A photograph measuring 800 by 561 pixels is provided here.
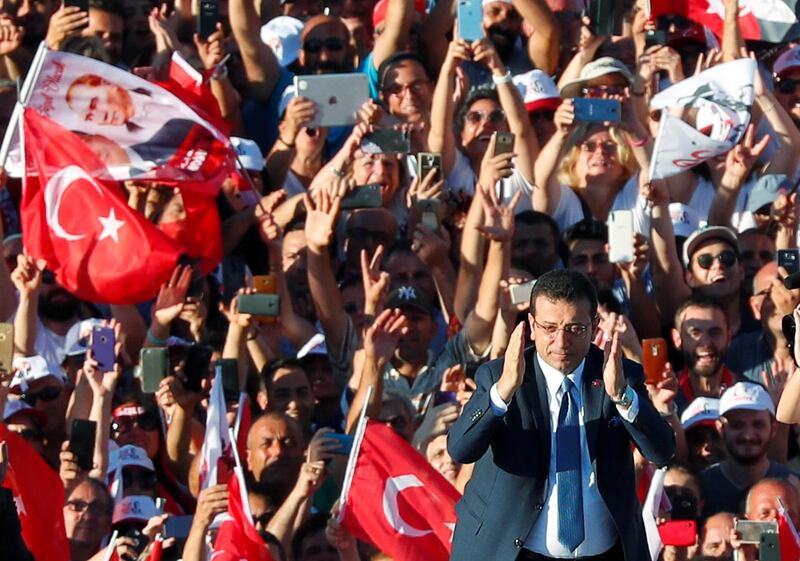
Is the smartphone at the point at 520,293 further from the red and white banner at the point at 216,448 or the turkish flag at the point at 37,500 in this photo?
the turkish flag at the point at 37,500

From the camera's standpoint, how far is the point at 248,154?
39.0 ft

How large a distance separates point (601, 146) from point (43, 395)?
10.4 feet

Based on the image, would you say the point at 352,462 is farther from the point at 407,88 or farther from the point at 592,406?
the point at 407,88

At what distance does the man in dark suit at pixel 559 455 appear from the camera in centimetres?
692

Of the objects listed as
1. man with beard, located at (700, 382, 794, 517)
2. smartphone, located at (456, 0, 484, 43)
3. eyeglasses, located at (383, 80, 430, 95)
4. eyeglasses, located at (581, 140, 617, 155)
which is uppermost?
smartphone, located at (456, 0, 484, 43)

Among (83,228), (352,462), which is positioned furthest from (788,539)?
(83,228)

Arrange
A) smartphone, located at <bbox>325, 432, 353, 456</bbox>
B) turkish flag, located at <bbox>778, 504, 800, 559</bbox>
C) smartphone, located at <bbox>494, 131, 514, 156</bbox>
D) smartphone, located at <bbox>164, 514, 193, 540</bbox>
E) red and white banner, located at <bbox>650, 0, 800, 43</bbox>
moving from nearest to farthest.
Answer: turkish flag, located at <bbox>778, 504, 800, 559</bbox> < smartphone, located at <bbox>164, 514, 193, 540</bbox> < smartphone, located at <bbox>325, 432, 353, 456</bbox> < smartphone, located at <bbox>494, 131, 514, 156</bbox> < red and white banner, located at <bbox>650, 0, 800, 43</bbox>

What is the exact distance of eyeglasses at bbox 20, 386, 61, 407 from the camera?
34.7 feet

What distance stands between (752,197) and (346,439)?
9.77 ft

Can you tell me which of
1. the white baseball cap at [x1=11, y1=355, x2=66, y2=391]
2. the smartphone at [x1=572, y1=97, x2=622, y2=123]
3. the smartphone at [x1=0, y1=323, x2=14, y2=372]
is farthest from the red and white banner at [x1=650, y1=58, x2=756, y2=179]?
the smartphone at [x1=0, y1=323, x2=14, y2=372]

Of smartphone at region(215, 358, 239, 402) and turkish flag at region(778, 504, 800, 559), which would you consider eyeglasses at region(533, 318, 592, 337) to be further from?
smartphone at region(215, 358, 239, 402)

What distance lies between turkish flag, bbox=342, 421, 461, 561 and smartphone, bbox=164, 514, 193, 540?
734mm

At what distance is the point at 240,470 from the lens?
9336 mm

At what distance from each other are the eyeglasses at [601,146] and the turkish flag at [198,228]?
191cm
